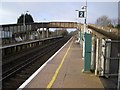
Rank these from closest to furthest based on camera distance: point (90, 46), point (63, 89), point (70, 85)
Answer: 1. point (63, 89)
2. point (70, 85)
3. point (90, 46)

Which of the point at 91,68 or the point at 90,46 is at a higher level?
the point at 90,46

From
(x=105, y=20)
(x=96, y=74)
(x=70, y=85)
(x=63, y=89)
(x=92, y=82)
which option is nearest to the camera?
(x=63, y=89)

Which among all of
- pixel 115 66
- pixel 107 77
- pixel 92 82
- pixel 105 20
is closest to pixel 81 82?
pixel 92 82

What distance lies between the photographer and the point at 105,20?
4496 inches

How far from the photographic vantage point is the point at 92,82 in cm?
1202

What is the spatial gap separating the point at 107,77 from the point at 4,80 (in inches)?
224

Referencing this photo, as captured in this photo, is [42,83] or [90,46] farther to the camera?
[90,46]

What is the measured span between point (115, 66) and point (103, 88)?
150 inches

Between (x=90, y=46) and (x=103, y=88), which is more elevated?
(x=90, y=46)

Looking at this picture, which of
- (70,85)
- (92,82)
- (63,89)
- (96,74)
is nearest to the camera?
(63,89)

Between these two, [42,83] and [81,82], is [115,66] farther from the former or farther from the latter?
[42,83]

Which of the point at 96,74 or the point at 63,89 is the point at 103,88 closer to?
the point at 63,89

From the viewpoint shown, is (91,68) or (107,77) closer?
(107,77)

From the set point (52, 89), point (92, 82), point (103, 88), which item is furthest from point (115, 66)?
point (52, 89)
